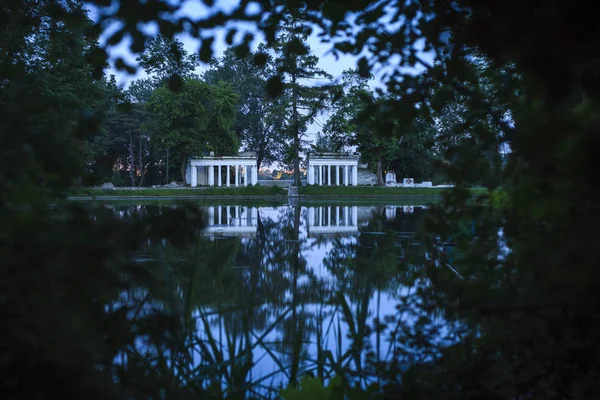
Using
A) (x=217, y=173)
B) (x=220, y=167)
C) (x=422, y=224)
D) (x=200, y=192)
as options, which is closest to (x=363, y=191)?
(x=200, y=192)

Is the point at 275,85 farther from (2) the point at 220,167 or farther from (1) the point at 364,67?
(2) the point at 220,167

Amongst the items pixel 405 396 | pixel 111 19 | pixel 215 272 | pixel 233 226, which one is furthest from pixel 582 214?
pixel 233 226

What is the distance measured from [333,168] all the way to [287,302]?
57366 millimetres

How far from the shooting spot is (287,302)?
197 inches

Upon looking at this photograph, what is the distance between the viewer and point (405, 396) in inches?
83.2

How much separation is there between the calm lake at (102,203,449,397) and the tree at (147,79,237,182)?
38.8 metres

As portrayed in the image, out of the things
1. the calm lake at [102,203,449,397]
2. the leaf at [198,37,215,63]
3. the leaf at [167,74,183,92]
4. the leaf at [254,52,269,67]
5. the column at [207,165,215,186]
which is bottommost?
the calm lake at [102,203,449,397]

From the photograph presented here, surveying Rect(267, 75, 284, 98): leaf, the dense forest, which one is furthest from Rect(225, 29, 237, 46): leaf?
Rect(267, 75, 284, 98): leaf

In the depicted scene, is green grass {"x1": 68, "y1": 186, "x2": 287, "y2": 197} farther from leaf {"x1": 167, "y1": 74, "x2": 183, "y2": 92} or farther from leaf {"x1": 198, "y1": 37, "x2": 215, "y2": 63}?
leaf {"x1": 198, "y1": 37, "x2": 215, "y2": 63}

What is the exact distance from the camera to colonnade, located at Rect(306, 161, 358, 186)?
2340 inches

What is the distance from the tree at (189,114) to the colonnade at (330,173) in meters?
11.9

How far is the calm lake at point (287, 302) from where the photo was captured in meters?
2.69

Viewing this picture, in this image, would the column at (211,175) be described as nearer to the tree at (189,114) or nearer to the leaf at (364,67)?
the tree at (189,114)

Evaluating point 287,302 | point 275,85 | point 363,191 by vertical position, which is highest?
point 275,85
